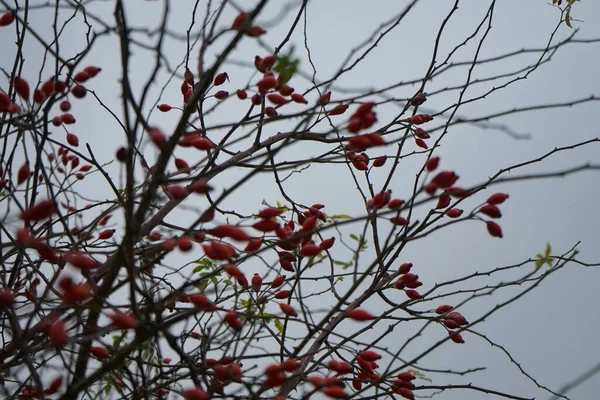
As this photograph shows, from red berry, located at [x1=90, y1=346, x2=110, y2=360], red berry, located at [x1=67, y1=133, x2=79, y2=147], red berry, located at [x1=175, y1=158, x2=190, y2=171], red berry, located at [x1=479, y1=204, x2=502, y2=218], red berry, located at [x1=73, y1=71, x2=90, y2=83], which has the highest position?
red berry, located at [x1=67, y1=133, x2=79, y2=147]

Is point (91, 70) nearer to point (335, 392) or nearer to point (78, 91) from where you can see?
point (78, 91)

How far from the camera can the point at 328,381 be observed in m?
0.95

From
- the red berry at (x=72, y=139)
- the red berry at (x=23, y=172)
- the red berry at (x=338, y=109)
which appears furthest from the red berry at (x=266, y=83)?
the red berry at (x=72, y=139)

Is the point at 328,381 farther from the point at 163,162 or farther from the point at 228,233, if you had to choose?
the point at 163,162

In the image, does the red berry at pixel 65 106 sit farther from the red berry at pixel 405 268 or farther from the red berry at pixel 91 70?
the red berry at pixel 405 268

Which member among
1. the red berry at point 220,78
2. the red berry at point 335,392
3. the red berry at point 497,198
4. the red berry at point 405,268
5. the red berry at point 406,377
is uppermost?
the red berry at point 220,78

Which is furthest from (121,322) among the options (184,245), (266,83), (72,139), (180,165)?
(72,139)

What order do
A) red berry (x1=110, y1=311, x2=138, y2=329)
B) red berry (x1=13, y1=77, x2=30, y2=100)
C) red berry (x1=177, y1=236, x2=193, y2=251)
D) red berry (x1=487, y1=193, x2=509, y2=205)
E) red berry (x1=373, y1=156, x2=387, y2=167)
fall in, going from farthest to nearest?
1. red berry (x1=373, y1=156, x2=387, y2=167)
2. red berry (x1=13, y1=77, x2=30, y2=100)
3. red berry (x1=487, y1=193, x2=509, y2=205)
4. red berry (x1=177, y1=236, x2=193, y2=251)
5. red berry (x1=110, y1=311, x2=138, y2=329)

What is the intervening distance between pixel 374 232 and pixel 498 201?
24.9 inches

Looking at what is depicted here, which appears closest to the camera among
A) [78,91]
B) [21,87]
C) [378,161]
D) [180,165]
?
[180,165]

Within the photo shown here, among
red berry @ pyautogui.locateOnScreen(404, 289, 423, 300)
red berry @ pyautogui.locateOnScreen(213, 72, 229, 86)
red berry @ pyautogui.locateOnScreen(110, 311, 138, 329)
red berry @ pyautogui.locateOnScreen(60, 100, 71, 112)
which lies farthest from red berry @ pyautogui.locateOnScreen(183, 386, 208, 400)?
red berry @ pyautogui.locateOnScreen(60, 100, 71, 112)

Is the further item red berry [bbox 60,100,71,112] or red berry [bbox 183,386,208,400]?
red berry [bbox 60,100,71,112]

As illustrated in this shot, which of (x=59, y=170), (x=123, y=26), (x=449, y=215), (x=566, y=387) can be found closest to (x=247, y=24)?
(x=123, y=26)

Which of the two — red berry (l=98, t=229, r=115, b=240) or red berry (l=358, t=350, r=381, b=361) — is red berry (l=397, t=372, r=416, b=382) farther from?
red berry (l=98, t=229, r=115, b=240)
